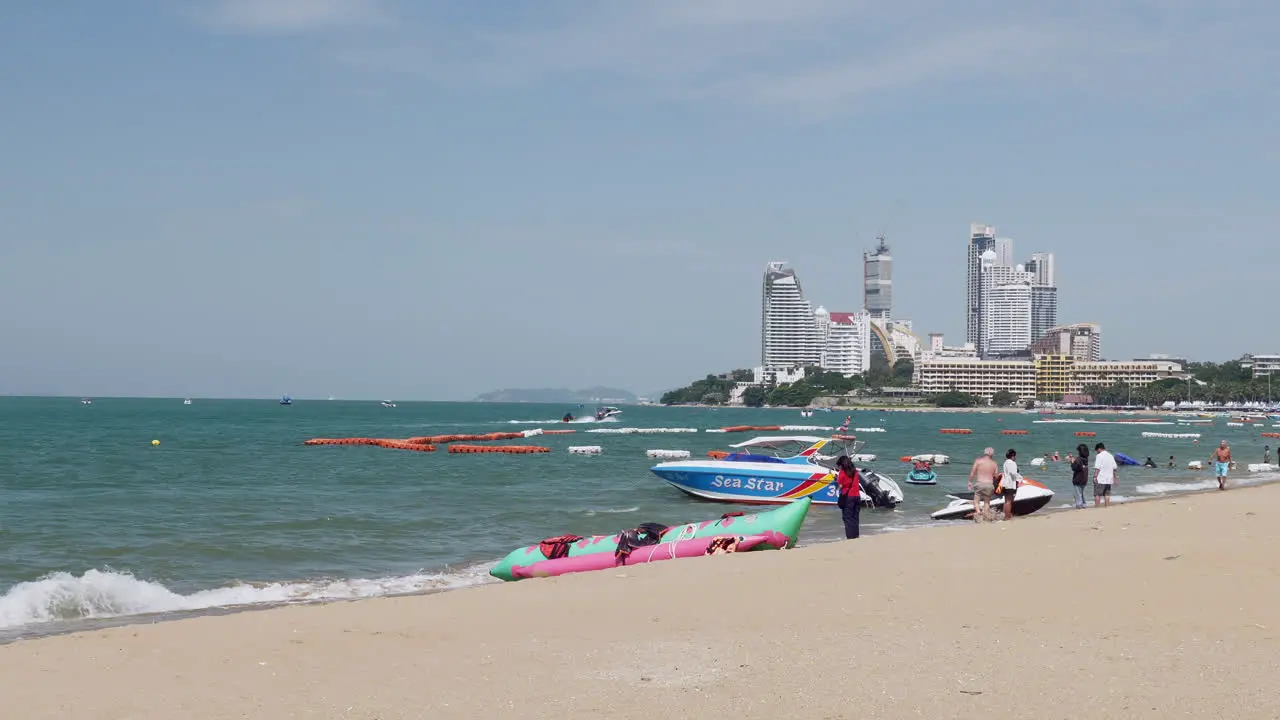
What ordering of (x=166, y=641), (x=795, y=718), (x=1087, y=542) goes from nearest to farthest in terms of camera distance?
(x=795, y=718) < (x=166, y=641) < (x=1087, y=542)

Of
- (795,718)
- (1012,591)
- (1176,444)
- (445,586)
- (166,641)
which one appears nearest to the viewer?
(795,718)

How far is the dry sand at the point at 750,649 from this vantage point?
26.0 feet

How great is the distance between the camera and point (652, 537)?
1827 cm

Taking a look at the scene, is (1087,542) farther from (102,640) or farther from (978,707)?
(102,640)

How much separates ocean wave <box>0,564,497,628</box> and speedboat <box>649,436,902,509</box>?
14.5 m

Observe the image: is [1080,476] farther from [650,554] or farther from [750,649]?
[750,649]

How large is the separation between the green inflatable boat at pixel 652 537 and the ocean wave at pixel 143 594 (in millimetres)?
725

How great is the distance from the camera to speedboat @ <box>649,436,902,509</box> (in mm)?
30547

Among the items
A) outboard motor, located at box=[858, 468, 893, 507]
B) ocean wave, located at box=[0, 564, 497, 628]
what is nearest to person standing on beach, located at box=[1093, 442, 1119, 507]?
outboard motor, located at box=[858, 468, 893, 507]

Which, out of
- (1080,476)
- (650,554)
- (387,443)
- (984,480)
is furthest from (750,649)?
(387,443)

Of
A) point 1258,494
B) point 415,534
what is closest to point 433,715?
point 415,534

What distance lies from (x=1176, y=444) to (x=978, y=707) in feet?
254

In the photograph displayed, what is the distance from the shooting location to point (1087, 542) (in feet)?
51.8

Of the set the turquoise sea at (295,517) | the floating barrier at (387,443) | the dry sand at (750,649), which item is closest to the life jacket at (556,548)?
the turquoise sea at (295,517)
